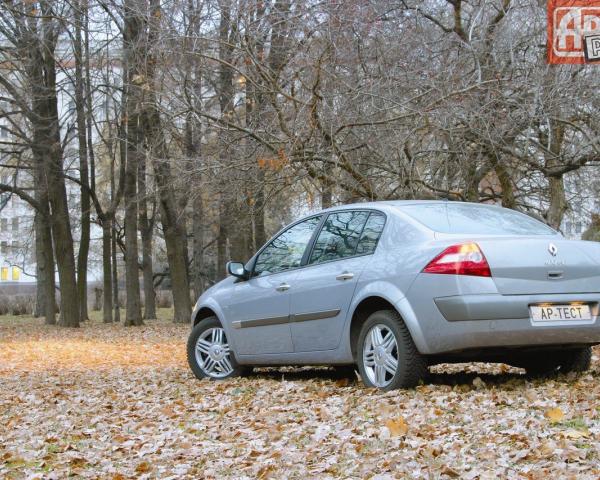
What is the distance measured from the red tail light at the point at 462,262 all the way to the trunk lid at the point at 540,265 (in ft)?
0.18

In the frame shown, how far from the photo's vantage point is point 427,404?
6617 mm

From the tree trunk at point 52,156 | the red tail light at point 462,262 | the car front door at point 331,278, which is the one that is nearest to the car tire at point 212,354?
the car front door at point 331,278

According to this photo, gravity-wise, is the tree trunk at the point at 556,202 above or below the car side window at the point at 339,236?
above

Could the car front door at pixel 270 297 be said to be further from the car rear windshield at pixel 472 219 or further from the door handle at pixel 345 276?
the car rear windshield at pixel 472 219

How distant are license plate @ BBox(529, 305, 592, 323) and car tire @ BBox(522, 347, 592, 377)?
2.82ft

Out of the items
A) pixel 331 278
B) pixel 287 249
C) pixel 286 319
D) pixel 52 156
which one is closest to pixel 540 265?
pixel 331 278

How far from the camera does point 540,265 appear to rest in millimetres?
7102

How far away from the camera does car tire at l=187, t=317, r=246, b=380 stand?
959 cm

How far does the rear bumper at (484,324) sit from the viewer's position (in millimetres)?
6906

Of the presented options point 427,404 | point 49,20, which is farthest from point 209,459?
point 49,20

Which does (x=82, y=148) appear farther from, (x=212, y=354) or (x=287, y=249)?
(x=287, y=249)

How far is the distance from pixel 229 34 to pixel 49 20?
10.5 m
